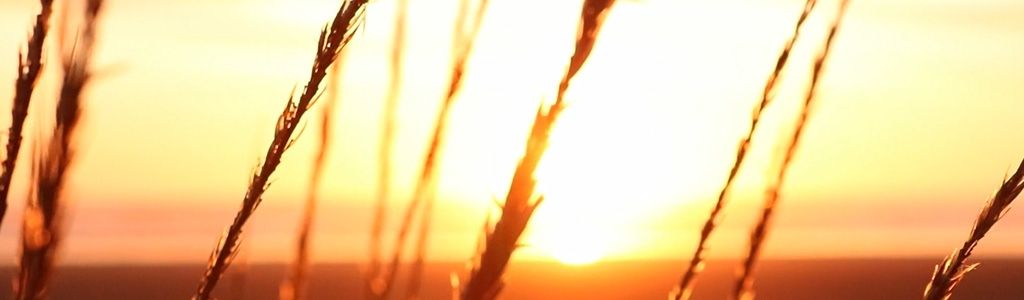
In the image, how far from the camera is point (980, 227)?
1.56 m

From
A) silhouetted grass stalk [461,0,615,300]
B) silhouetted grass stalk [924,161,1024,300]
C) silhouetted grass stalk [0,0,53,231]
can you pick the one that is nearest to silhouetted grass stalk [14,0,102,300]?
silhouetted grass stalk [0,0,53,231]

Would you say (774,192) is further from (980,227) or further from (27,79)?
(27,79)

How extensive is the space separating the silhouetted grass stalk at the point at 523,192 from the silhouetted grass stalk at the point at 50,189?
14.3 inches

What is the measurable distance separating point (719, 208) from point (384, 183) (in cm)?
58

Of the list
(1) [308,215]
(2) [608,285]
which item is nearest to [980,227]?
(1) [308,215]

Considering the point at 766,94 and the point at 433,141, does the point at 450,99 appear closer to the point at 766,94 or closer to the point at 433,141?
the point at 433,141

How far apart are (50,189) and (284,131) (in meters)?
0.23

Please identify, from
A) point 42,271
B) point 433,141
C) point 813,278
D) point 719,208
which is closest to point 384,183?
point 433,141

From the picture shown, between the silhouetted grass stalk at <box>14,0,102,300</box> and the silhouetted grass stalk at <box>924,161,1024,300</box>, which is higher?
the silhouetted grass stalk at <box>924,161,1024,300</box>

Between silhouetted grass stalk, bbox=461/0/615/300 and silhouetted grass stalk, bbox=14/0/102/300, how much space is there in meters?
0.36

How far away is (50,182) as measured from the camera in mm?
1210

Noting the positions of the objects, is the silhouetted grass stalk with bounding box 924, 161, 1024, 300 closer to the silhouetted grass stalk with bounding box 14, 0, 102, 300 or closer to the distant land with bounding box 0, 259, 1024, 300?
the silhouetted grass stalk with bounding box 14, 0, 102, 300

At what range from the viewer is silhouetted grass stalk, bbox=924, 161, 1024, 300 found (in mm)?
1528

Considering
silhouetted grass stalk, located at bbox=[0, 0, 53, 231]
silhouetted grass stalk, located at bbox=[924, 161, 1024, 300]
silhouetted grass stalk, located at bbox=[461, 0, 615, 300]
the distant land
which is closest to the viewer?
silhouetted grass stalk, located at bbox=[461, 0, 615, 300]
